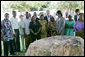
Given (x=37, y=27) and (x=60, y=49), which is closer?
(x=60, y=49)

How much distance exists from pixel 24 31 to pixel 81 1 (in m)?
9.41

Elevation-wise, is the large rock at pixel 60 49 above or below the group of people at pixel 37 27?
above

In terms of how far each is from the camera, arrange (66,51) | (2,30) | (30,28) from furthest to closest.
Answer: (30,28) → (2,30) → (66,51)

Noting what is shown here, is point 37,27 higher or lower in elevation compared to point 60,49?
lower

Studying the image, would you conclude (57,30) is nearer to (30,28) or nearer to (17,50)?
(30,28)

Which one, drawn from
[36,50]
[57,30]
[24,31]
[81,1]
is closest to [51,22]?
[57,30]

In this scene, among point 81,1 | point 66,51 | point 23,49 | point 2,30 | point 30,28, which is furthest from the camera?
point 81,1

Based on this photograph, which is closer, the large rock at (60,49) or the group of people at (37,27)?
the large rock at (60,49)

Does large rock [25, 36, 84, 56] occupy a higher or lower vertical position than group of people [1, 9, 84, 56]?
higher

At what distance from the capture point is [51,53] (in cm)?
489

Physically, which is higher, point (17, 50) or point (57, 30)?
point (57, 30)

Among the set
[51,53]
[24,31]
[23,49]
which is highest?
[51,53]

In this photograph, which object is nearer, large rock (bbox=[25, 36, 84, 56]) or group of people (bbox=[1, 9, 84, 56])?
large rock (bbox=[25, 36, 84, 56])

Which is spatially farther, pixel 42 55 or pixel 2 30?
pixel 2 30
